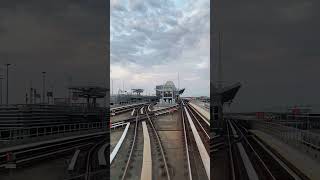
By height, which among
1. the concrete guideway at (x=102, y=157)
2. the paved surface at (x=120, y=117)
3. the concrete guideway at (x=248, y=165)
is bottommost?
the concrete guideway at (x=248, y=165)

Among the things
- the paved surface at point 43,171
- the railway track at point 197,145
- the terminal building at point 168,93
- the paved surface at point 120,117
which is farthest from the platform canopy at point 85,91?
the railway track at point 197,145

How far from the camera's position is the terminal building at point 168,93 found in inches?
704

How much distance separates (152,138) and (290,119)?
38.1ft

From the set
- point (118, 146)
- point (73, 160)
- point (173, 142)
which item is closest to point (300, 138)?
point (173, 142)

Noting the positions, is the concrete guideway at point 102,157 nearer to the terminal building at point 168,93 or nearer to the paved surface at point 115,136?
the paved surface at point 115,136

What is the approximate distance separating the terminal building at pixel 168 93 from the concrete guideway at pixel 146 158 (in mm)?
1509

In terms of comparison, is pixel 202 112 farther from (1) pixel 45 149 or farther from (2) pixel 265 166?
(1) pixel 45 149

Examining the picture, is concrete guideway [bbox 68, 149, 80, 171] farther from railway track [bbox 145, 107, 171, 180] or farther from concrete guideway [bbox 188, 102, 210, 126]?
concrete guideway [bbox 188, 102, 210, 126]

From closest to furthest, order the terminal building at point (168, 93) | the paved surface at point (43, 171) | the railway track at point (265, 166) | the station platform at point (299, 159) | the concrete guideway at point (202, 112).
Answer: the station platform at point (299, 159) < the paved surface at point (43, 171) < the railway track at point (265, 166) < the terminal building at point (168, 93) < the concrete guideway at point (202, 112)

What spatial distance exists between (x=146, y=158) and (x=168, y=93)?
4690 millimetres

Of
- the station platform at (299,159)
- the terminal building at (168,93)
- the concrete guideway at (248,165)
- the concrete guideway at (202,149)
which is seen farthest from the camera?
the terminal building at (168,93)

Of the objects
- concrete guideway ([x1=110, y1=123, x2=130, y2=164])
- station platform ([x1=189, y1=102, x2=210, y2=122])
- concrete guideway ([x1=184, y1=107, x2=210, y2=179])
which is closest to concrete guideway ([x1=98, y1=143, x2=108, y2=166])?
concrete guideway ([x1=110, y1=123, x2=130, y2=164])

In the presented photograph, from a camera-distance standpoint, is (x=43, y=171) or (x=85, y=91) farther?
(x=85, y=91)

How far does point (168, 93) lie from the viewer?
18.9 metres
